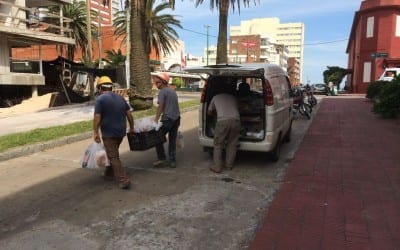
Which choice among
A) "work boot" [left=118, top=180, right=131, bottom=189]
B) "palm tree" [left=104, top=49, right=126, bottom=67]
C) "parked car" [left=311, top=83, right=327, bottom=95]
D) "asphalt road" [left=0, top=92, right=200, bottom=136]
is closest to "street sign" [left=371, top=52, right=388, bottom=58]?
"parked car" [left=311, top=83, right=327, bottom=95]

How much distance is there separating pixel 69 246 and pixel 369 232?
3.14 m

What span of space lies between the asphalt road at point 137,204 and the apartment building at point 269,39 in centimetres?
11831

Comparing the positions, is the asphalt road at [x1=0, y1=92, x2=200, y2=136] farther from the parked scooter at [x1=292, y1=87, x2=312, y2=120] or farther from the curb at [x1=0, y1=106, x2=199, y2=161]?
the parked scooter at [x1=292, y1=87, x2=312, y2=120]

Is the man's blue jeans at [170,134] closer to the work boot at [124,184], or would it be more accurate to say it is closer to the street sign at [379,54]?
the work boot at [124,184]

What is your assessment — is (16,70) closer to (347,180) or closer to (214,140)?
(214,140)

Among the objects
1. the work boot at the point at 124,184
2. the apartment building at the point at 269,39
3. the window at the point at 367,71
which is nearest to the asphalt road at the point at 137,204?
the work boot at the point at 124,184

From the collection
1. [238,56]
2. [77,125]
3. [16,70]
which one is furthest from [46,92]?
[238,56]

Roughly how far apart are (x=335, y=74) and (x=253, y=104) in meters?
55.1

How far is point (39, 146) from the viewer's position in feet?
29.8

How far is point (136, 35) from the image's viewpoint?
16328 millimetres

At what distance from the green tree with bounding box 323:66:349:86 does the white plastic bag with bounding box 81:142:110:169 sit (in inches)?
2117

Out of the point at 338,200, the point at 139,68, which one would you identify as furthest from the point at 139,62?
the point at 338,200

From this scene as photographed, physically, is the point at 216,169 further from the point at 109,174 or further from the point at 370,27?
the point at 370,27

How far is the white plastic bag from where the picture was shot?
5.94 m
